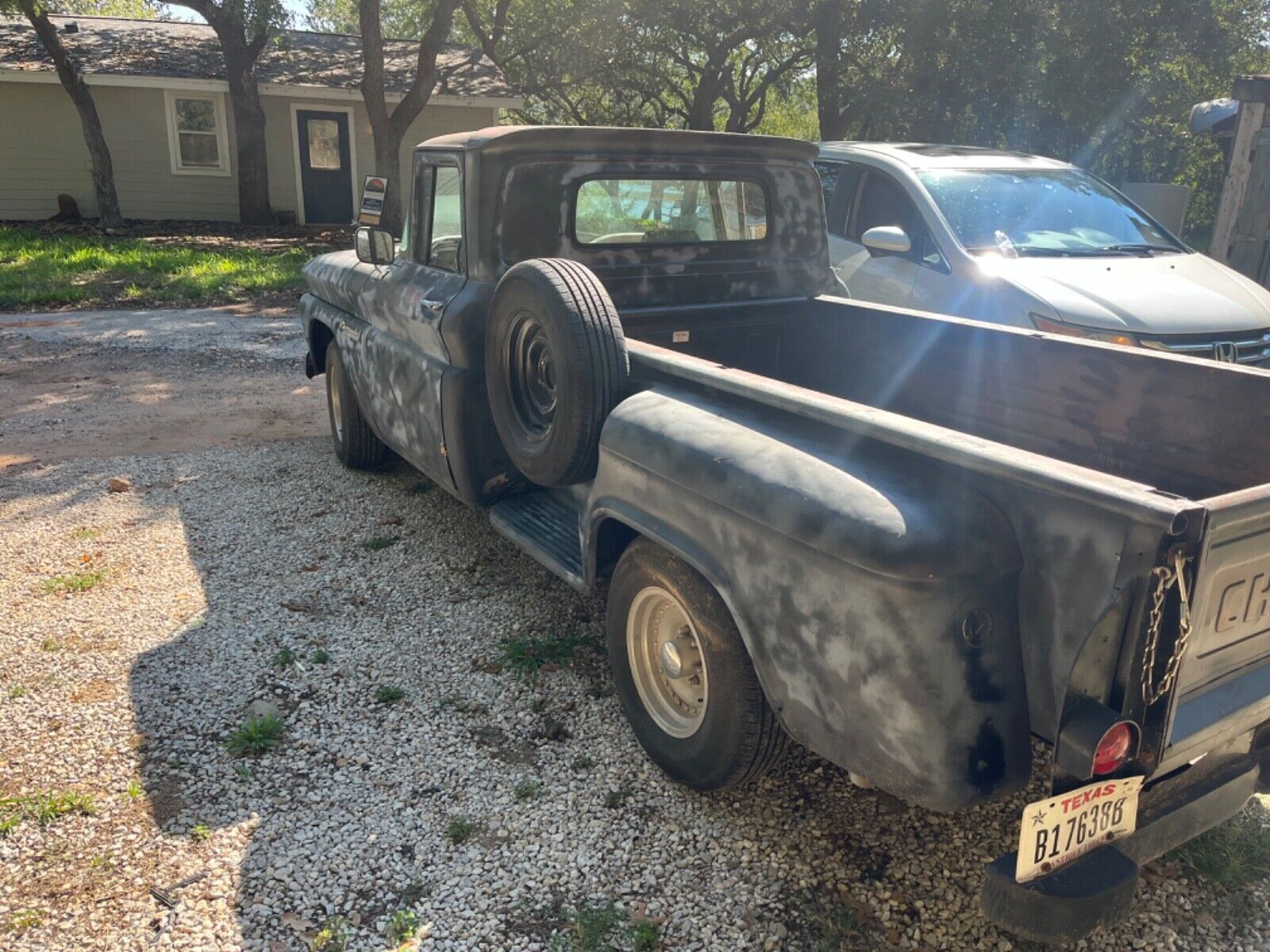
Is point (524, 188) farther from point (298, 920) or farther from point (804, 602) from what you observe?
point (298, 920)

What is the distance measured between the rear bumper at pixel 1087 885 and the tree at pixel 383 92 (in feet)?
50.7

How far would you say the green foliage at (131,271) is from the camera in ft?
38.9

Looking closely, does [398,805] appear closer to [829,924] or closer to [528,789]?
[528,789]

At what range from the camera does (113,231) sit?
17141 mm

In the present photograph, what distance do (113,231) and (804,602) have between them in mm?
17975

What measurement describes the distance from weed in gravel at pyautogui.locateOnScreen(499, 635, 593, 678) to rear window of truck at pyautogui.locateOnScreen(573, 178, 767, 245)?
65.5 inches

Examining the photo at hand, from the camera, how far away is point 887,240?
20.3ft

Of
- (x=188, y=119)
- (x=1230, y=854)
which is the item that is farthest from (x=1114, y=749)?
(x=188, y=119)

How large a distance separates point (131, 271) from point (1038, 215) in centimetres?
1154

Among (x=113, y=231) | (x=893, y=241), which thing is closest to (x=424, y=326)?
(x=893, y=241)

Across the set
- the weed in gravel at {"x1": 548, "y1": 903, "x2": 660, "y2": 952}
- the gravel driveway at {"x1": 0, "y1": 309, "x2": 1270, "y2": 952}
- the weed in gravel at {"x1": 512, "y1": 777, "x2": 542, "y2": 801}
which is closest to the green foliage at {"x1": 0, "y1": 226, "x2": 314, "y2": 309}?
the gravel driveway at {"x1": 0, "y1": 309, "x2": 1270, "y2": 952}

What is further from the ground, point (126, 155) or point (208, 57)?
point (208, 57)

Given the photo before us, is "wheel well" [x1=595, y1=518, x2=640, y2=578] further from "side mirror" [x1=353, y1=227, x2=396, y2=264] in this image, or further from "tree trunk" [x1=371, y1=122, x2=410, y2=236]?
"tree trunk" [x1=371, y1=122, x2=410, y2=236]

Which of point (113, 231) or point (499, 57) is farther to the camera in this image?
point (499, 57)
